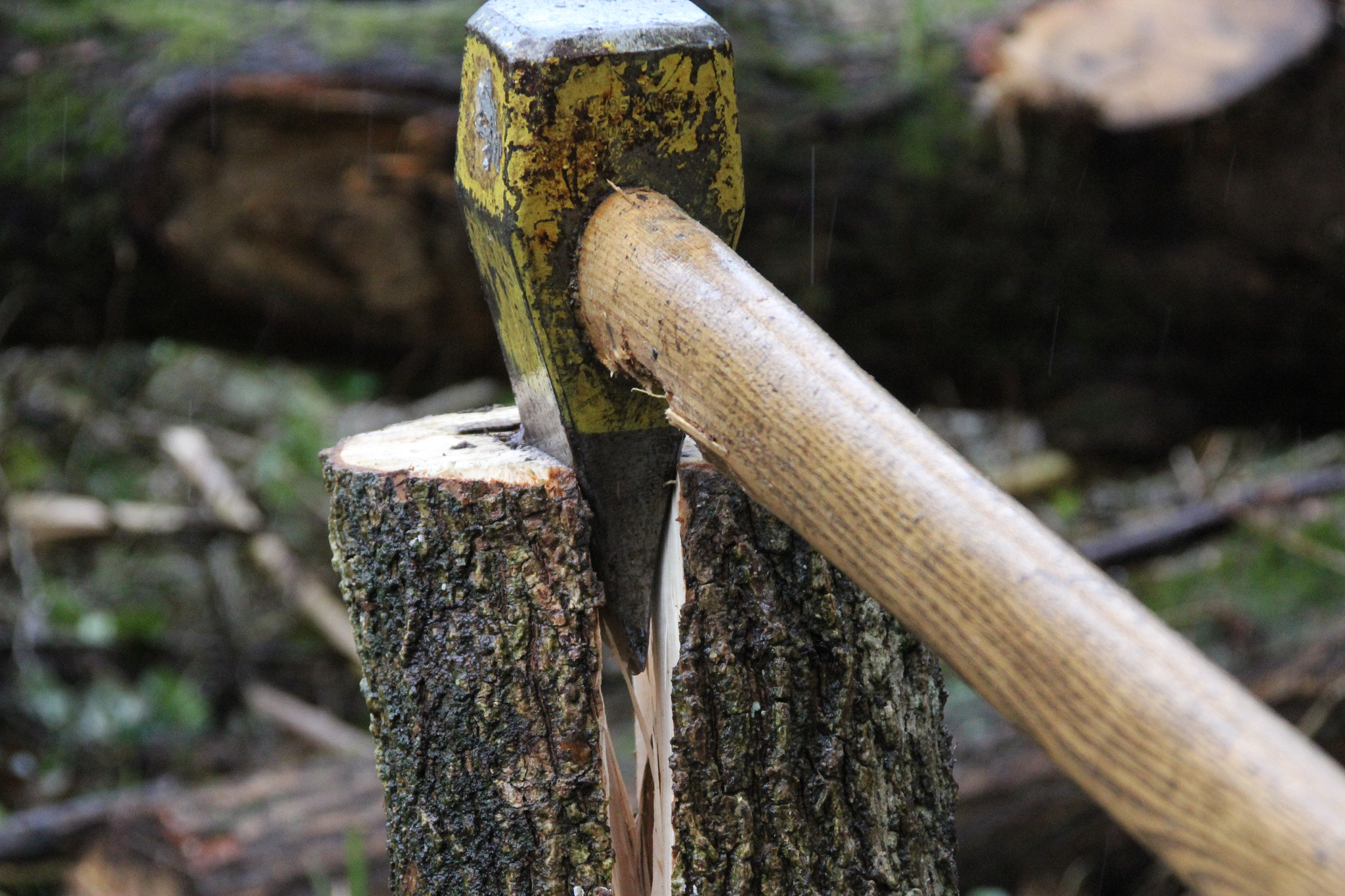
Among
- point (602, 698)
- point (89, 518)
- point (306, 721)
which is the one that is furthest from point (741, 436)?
point (89, 518)

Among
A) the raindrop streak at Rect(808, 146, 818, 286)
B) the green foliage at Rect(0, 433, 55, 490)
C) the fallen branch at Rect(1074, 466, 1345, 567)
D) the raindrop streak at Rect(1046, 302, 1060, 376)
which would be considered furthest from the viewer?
the green foliage at Rect(0, 433, 55, 490)

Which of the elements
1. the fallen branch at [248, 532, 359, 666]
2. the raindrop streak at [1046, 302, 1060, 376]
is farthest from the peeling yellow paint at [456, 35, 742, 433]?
the fallen branch at [248, 532, 359, 666]

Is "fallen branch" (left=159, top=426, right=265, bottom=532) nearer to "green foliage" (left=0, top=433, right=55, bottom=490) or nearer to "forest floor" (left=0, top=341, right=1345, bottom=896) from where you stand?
"forest floor" (left=0, top=341, right=1345, bottom=896)

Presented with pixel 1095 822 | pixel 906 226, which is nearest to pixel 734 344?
pixel 906 226

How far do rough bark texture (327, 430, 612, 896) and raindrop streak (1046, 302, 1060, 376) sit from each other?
1975 millimetres

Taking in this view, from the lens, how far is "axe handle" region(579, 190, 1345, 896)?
72 cm

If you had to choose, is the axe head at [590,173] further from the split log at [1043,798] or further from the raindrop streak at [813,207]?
the split log at [1043,798]

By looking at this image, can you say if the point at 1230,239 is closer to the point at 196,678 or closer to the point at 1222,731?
the point at 1222,731

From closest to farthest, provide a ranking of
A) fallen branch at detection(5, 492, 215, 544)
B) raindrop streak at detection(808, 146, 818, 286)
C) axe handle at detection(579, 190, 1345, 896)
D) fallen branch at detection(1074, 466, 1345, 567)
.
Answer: axe handle at detection(579, 190, 1345, 896) → raindrop streak at detection(808, 146, 818, 286) → fallen branch at detection(1074, 466, 1345, 567) → fallen branch at detection(5, 492, 215, 544)

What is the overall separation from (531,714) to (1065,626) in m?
0.63

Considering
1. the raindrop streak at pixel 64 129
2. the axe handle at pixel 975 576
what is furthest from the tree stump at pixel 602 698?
the raindrop streak at pixel 64 129

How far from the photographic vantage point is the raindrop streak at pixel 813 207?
8.64 ft

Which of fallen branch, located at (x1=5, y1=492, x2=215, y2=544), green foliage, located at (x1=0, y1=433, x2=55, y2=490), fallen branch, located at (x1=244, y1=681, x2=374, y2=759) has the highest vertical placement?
green foliage, located at (x1=0, y1=433, x2=55, y2=490)

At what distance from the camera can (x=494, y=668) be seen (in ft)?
4.00
